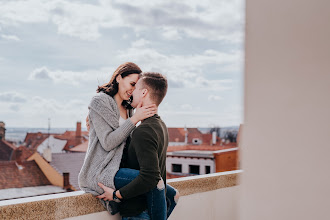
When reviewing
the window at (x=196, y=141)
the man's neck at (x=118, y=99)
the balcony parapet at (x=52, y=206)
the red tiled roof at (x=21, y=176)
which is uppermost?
the man's neck at (x=118, y=99)

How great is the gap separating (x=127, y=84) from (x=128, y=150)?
0.29 metres

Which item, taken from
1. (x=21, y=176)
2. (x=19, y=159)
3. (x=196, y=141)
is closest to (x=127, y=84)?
(x=196, y=141)

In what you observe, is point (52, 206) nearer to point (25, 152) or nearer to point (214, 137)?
point (214, 137)

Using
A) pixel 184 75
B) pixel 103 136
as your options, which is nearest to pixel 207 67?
pixel 184 75

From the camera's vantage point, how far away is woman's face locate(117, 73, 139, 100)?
163cm

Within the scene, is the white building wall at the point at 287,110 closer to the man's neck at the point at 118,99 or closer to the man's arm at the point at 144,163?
the man's arm at the point at 144,163

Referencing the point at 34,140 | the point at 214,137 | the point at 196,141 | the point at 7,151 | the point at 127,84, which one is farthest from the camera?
the point at 7,151

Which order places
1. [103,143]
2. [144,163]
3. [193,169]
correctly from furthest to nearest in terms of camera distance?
[193,169], [103,143], [144,163]

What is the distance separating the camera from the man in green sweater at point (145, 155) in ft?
4.61

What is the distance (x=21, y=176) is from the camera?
17.0 m

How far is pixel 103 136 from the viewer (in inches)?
59.3

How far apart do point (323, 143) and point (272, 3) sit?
25cm

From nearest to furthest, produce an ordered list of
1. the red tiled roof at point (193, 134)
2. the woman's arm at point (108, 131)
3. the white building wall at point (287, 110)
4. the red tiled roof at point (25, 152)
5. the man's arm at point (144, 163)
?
the white building wall at point (287, 110) → the man's arm at point (144, 163) → the woman's arm at point (108, 131) → the red tiled roof at point (193, 134) → the red tiled roof at point (25, 152)

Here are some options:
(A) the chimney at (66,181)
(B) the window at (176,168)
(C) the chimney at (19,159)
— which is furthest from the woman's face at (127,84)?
(C) the chimney at (19,159)
